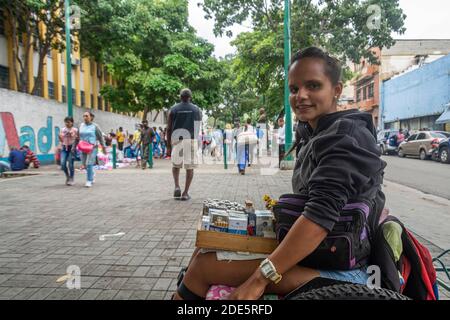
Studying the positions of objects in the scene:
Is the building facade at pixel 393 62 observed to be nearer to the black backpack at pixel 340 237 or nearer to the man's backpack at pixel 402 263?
the man's backpack at pixel 402 263

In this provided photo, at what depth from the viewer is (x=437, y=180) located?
10.7 meters

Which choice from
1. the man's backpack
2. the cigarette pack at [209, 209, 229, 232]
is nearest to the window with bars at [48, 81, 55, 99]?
the cigarette pack at [209, 209, 229, 232]

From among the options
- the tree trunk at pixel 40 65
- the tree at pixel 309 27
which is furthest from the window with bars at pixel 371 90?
the tree trunk at pixel 40 65

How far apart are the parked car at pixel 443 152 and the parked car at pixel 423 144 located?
206 mm

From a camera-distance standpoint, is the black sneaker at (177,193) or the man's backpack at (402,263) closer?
the man's backpack at (402,263)

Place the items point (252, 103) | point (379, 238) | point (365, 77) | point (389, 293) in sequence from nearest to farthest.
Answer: point (389, 293), point (379, 238), point (365, 77), point (252, 103)

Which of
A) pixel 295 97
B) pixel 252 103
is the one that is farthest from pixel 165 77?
pixel 252 103

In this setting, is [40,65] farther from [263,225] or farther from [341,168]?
[341,168]

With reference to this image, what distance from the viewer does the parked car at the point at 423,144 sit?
717 inches

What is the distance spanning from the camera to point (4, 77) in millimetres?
16141

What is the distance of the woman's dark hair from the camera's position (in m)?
1.59
